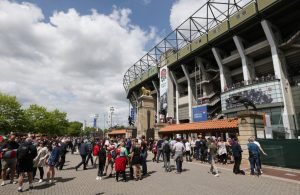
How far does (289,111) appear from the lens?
32.1m

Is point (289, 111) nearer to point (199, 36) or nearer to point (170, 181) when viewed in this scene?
point (199, 36)

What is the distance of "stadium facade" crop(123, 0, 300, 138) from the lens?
32.1 meters

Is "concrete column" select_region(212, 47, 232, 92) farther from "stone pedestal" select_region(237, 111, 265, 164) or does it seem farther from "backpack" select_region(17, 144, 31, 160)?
"backpack" select_region(17, 144, 31, 160)

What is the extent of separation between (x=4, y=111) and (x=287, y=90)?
2101 inches

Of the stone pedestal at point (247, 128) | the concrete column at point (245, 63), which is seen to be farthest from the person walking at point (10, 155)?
the concrete column at point (245, 63)

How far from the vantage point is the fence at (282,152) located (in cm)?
1231

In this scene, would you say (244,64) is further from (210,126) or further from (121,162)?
(121,162)

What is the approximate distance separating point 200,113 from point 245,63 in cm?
1365

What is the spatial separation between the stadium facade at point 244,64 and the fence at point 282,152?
926 centimetres

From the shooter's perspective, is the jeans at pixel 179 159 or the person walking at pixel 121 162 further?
the jeans at pixel 179 159

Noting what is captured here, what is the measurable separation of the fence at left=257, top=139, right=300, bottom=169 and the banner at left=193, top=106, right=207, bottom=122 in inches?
1179

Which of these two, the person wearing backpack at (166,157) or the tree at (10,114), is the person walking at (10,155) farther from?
→ the tree at (10,114)

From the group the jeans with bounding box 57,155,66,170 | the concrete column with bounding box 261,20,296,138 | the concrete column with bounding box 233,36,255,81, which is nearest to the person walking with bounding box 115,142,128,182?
the jeans with bounding box 57,155,66,170

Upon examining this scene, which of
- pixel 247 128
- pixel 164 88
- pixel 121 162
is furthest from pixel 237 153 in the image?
pixel 164 88
